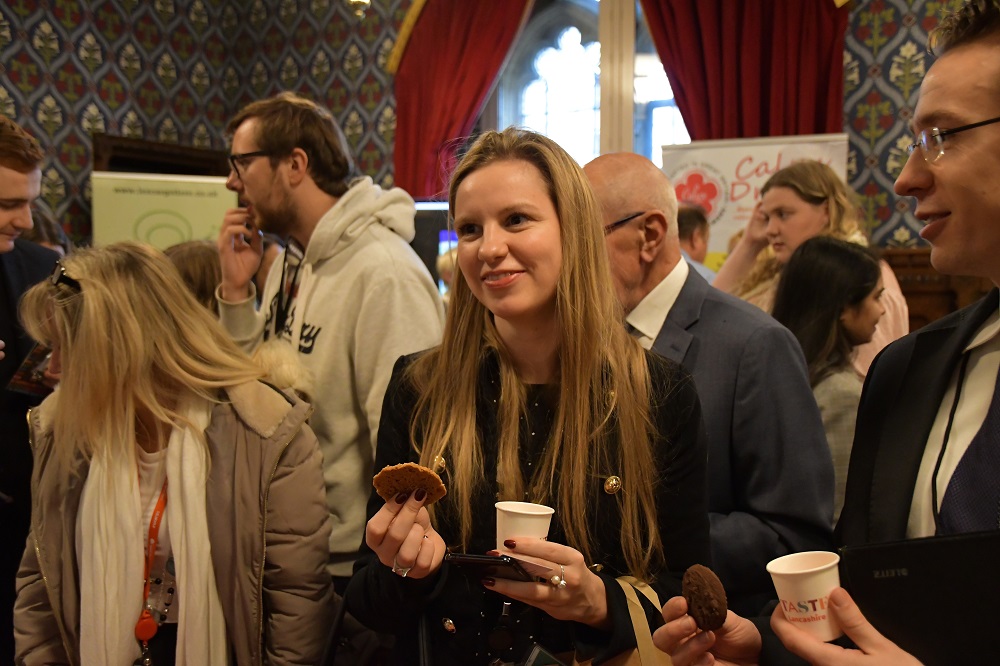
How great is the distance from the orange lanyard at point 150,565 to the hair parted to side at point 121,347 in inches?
5.2

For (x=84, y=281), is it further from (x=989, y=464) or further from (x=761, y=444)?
(x=989, y=464)

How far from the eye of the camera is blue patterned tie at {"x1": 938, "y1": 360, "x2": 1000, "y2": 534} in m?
1.19

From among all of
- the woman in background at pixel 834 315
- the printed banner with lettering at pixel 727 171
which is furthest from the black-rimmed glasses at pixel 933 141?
the printed banner with lettering at pixel 727 171

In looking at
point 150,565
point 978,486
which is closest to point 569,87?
point 150,565

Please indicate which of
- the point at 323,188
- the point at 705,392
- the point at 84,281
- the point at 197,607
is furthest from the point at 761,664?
the point at 323,188

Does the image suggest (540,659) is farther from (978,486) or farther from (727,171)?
(727,171)

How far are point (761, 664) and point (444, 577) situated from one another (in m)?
0.53

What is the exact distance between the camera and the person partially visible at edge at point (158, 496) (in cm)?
204

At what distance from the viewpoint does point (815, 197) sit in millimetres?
3443

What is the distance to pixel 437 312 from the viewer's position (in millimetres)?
2514

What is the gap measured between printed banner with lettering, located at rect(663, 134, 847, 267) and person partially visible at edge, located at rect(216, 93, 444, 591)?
2842mm

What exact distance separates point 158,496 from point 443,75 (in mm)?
5014

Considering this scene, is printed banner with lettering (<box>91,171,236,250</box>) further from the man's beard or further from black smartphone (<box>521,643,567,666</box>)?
black smartphone (<box>521,643,567,666</box>)

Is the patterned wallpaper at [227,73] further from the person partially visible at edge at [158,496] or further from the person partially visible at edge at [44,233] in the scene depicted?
the person partially visible at edge at [158,496]
